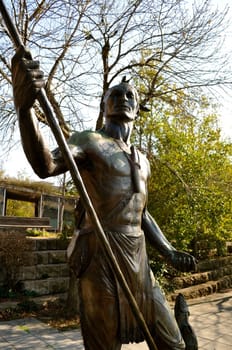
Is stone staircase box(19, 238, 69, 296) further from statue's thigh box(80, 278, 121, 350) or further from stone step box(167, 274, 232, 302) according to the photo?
statue's thigh box(80, 278, 121, 350)

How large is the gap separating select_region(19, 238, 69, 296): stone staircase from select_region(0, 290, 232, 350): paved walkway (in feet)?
4.85

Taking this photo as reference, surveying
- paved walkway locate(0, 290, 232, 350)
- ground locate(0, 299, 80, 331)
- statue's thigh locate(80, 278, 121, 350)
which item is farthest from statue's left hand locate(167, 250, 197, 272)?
ground locate(0, 299, 80, 331)

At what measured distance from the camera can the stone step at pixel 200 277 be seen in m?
8.81

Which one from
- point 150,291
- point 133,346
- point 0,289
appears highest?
point 150,291

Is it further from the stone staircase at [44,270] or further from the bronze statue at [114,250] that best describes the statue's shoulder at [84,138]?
the stone staircase at [44,270]

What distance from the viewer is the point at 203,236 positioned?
10.7m

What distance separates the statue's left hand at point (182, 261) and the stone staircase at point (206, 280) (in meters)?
6.43

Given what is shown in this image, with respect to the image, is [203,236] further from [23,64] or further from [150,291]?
[23,64]

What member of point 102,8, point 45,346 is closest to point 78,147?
point 45,346

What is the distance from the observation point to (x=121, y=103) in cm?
181

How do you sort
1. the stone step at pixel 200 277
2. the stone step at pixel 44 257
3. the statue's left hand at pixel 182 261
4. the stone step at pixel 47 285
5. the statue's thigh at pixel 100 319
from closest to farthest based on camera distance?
the statue's thigh at pixel 100 319, the statue's left hand at pixel 182 261, the stone step at pixel 47 285, the stone step at pixel 44 257, the stone step at pixel 200 277

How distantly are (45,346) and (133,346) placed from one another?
136cm

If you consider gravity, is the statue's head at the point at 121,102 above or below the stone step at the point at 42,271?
above

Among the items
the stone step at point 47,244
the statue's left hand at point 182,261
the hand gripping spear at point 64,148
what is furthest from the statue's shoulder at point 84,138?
the stone step at point 47,244
